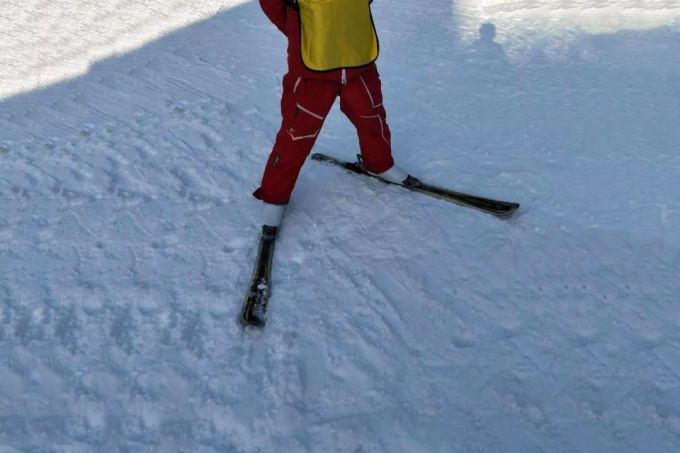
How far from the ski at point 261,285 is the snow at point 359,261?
1.9 inches

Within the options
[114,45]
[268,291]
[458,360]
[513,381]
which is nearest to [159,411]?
[268,291]

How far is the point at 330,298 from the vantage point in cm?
258

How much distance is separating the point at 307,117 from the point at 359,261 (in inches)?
25.6

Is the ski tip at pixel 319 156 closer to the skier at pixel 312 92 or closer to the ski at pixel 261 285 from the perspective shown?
the skier at pixel 312 92

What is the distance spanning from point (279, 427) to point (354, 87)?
1401 millimetres

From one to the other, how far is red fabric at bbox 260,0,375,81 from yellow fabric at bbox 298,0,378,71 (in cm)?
2

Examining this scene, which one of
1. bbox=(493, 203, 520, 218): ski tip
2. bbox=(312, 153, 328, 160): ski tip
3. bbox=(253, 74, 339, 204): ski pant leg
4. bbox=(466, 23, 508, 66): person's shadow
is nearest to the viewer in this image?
bbox=(253, 74, 339, 204): ski pant leg

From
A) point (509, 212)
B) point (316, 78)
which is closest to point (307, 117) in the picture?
point (316, 78)

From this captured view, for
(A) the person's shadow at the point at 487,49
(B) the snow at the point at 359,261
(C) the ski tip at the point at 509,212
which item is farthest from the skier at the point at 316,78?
(A) the person's shadow at the point at 487,49

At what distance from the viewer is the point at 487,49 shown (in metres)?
4.48

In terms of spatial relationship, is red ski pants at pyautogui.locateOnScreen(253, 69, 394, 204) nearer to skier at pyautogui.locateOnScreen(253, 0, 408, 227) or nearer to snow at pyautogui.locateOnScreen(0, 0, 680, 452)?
skier at pyautogui.locateOnScreen(253, 0, 408, 227)

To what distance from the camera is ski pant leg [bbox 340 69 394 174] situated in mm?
2702

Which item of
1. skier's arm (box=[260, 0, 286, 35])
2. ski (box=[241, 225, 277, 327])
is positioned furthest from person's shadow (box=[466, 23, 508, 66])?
ski (box=[241, 225, 277, 327])

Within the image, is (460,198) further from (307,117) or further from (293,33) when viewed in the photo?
(293,33)
